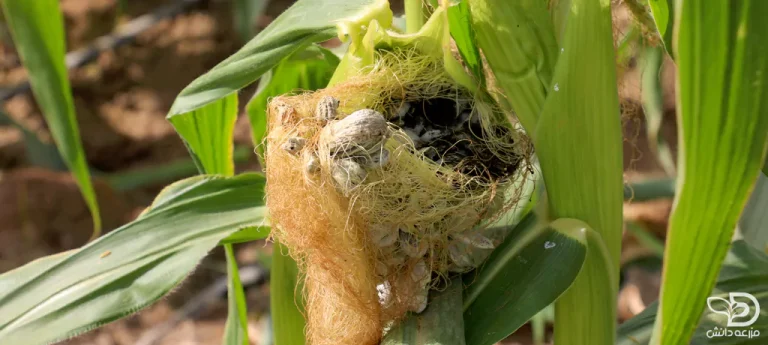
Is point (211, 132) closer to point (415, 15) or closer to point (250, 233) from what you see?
point (250, 233)

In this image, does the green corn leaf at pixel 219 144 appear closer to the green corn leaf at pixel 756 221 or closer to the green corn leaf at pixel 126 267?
the green corn leaf at pixel 126 267

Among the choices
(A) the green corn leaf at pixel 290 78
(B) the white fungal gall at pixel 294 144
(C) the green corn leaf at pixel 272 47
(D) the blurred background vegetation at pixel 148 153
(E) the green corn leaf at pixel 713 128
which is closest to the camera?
(E) the green corn leaf at pixel 713 128

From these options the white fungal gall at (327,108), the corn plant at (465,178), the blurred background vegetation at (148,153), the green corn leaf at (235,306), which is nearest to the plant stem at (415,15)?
the corn plant at (465,178)

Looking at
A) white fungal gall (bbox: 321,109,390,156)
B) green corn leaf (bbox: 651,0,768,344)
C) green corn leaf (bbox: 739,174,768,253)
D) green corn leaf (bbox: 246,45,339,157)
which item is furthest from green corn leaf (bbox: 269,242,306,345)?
green corn leaf (bbox: 739,174,768,253)

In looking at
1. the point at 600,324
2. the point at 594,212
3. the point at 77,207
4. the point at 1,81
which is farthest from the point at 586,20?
the point at 1,81

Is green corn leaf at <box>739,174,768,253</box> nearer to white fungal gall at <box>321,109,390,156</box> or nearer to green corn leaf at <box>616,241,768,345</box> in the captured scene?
green corn leaf at <box>616,241,768,345</box>

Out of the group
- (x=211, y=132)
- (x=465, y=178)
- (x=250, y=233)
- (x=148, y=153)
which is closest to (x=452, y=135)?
(x=465, y=178)
